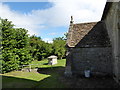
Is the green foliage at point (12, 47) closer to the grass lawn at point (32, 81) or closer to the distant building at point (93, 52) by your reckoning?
the grass lawn at point (32, 81)

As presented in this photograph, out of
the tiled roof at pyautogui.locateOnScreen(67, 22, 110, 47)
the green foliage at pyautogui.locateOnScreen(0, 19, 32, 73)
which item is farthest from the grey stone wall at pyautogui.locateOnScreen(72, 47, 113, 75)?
the green foliage at pyautogui.locateOnScreen(0, 19, 32, 73)

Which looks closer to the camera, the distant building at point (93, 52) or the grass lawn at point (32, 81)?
the grass lawn at point (32, 81)

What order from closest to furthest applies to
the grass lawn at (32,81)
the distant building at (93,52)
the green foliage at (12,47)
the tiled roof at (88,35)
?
1. the grass lawn at (32,81)
2. the distant building at (93,52)
3. the tiled roof at (88,35)
4. the green foliage at (12,47)

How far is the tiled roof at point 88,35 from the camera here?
1074 centimetres

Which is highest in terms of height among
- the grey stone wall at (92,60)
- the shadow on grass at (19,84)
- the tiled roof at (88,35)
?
the tiled roof at (88,35)

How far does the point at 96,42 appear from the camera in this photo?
421 inches

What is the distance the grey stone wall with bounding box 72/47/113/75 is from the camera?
1005 cm

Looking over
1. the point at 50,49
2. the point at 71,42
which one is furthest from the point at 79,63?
the point at 50,49

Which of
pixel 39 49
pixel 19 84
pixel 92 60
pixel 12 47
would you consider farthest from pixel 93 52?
pixel 39 49

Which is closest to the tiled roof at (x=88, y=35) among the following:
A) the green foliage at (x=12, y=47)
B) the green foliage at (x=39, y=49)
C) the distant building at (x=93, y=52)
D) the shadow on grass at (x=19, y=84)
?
the distant building at (x=93, y=52)

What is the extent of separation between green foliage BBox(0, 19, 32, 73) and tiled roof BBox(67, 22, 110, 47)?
8.36m

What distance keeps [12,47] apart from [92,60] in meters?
11.3

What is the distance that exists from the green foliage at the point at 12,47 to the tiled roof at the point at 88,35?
836cm

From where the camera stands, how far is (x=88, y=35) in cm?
1195
